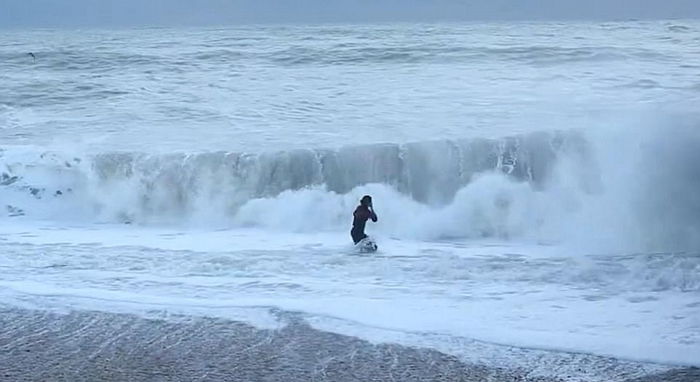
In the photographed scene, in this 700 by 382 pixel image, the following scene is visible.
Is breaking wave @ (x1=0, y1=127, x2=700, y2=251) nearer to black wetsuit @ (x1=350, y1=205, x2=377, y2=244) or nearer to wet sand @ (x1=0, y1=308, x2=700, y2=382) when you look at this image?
black wetsuit @ (x1=350, y1=205, x2=377, y2=244)

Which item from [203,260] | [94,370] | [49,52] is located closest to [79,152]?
[203,260]

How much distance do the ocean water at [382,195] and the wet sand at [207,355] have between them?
337 millimetres

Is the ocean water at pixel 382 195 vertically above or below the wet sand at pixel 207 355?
above

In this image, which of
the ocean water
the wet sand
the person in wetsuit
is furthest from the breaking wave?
the wet sand

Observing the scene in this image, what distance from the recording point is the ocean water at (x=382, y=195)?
899cm

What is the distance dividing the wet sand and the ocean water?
337 millimetres

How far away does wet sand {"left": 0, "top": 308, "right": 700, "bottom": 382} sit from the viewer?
6.94m

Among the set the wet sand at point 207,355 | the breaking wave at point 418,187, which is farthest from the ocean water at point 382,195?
the wet sand at point 207,355

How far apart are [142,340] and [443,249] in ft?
17.7

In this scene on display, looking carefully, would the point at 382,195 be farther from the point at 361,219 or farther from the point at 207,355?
the point at 207,355

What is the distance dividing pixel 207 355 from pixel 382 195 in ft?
27.1

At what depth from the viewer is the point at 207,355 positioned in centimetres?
741

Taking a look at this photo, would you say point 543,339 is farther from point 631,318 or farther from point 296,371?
point 296,371

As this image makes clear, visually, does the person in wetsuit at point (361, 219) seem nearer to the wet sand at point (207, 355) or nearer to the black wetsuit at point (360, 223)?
the black wetsuit at point (360, 223)
